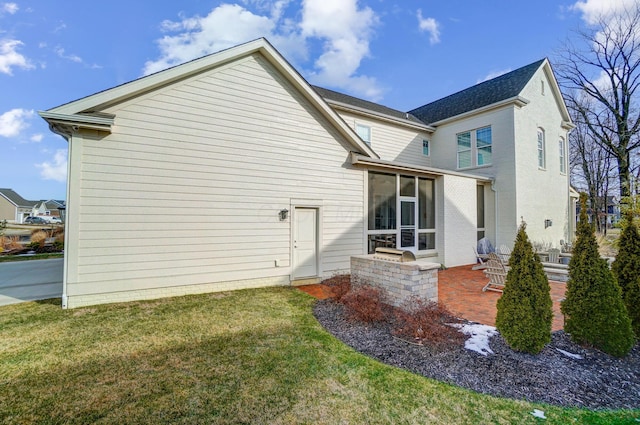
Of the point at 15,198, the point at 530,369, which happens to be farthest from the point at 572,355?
the point at 15,198

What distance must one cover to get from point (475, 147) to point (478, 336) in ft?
37.0

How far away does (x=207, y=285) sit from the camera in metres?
7.20

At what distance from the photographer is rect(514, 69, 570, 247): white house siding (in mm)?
12383

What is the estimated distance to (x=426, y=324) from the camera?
464 centimetres

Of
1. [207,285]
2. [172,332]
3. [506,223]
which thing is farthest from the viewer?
[506,223]

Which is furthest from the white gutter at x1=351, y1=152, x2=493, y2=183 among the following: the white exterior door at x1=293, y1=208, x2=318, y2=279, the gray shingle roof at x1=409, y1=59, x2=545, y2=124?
the gray shingle roof at x1=409, y1=59, x2=545, y2=124

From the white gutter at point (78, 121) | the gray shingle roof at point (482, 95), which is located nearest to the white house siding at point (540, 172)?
the gray shingle roof at point (482, 95)

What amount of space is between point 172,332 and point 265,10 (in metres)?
10.8

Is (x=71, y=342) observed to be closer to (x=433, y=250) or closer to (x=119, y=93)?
(x=119, y=93)

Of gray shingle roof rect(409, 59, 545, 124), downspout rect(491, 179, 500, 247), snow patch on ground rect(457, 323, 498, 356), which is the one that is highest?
gray shingle roof rect(409, 59, 545, 124)

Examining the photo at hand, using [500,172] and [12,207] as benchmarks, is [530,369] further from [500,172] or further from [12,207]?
[12,207]

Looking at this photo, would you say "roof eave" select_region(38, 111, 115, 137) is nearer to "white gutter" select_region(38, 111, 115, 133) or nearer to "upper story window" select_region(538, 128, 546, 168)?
"white gutter" select_region(38, 111, 115, 133)

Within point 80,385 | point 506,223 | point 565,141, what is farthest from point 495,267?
point 565,141

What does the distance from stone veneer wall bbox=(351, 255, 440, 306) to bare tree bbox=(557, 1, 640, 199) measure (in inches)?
785
